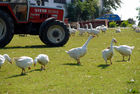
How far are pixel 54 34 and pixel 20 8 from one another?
2627 mm

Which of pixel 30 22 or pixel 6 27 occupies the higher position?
pixel 30 22

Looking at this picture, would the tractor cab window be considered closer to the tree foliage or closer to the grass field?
the grass field

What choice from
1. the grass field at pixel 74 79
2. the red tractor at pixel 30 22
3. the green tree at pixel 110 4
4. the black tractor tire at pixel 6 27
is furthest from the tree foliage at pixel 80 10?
the grass field at pixel 74 79

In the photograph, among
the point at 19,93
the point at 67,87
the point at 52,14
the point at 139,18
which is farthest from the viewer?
the point at 139,18

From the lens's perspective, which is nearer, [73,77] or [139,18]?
[73,77]

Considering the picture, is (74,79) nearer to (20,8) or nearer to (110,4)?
(20,8)

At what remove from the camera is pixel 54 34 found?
1942 cm

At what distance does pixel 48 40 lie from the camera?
1914cm

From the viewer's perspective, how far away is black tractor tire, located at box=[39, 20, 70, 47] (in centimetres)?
1892

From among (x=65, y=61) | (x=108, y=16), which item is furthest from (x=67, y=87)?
(x=108, y=16)

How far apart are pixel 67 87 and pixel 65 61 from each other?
484cm

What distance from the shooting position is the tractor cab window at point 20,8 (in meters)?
18.2

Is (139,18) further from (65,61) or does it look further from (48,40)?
(65,61)

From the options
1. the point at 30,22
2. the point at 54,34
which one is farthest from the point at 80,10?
the point at 30,22
